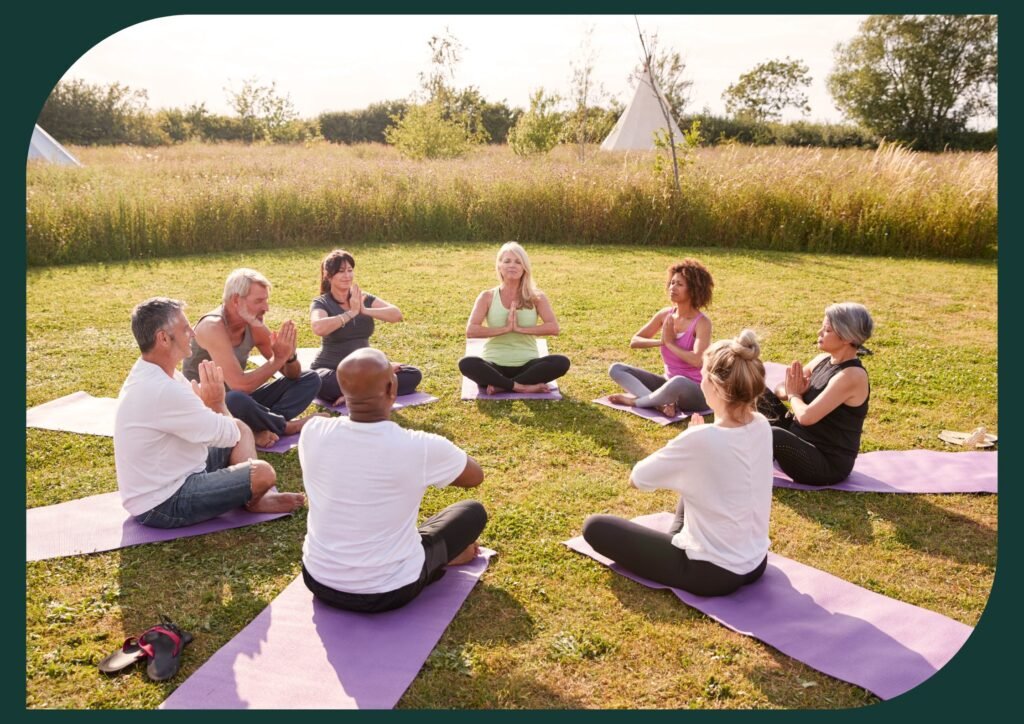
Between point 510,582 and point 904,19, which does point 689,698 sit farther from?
point 904,19

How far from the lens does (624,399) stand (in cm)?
593

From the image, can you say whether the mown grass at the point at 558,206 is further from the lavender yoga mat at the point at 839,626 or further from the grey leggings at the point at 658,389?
the lavender yoga mat at the point at 839,626

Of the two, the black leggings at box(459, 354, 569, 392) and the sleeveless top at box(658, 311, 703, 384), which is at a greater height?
the sleeveless top at box(658, 311, 703, 384)

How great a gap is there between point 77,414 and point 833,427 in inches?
207

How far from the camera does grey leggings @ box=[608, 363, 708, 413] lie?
18.4 feet

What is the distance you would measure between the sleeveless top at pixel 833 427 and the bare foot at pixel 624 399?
61.5 inches

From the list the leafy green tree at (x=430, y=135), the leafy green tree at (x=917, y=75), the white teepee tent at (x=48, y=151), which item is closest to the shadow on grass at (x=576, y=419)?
the leafy green tree at (x=430, y=135)

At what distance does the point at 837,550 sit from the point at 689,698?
148cm

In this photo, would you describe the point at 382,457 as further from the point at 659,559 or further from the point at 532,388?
the point at 532,388

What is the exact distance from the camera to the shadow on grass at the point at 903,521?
156 inches

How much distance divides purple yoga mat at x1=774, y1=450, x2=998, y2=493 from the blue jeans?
3.11m

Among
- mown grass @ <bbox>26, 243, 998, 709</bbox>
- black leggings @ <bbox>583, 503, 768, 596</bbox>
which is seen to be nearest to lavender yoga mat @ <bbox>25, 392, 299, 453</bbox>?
mown grass @ <bbox>26, 243, 998, 709</bbox>

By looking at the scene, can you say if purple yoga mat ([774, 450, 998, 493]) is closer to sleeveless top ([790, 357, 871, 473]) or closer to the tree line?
sleeveless top ([790, 357, 871, 473])

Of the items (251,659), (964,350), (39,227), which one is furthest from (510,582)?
(39,227)
